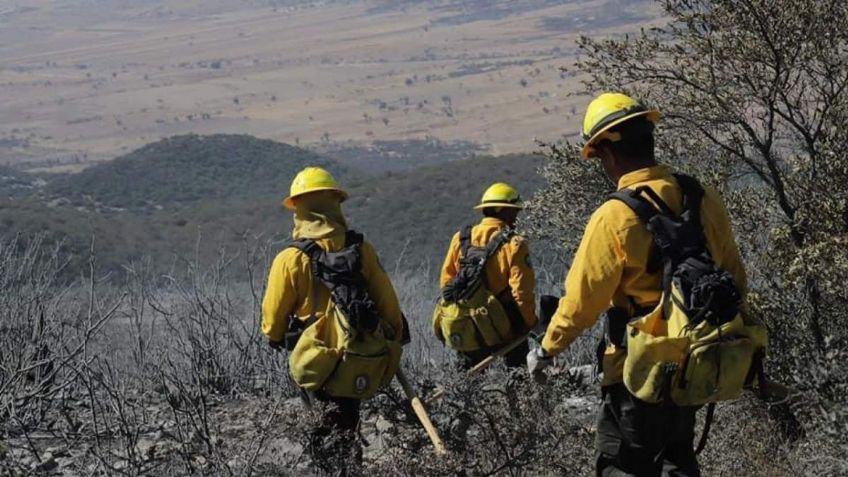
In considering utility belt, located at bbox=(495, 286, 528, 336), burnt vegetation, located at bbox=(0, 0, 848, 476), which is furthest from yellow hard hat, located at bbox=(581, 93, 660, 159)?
utility belt, located at bbox=(495, 286, 528, 336)

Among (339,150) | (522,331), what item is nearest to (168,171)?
(339,150)

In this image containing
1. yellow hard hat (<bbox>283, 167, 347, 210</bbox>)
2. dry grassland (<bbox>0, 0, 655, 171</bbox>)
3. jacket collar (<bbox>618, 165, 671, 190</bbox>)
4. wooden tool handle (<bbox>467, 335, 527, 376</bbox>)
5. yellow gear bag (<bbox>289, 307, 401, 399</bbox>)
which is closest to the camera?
jacket collar (<bbox>618, 165, 671, 190</bbox>)

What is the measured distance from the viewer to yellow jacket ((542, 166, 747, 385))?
4246 millimetres

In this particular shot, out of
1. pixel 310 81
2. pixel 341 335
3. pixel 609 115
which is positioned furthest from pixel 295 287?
pixel 310 81

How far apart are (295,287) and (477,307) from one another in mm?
1988

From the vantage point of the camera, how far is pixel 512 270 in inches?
283

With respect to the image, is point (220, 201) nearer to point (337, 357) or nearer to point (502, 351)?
point (502, 351)

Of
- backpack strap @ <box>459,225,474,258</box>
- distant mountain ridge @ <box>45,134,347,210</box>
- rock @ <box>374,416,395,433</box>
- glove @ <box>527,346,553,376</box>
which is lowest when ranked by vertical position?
distant mountain ridge @ <box>45,134,347,210</box>

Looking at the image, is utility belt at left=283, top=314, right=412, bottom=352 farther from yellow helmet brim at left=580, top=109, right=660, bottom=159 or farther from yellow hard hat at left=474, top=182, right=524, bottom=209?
yellow hard hat at left=474, top=182, right=524, bottom=209

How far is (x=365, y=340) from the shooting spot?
549cm

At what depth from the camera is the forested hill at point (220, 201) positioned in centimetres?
3194

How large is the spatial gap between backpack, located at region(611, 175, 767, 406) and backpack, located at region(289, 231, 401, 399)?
1.54m

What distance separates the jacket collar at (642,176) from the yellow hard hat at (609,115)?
15 cm

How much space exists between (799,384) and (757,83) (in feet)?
8.42
